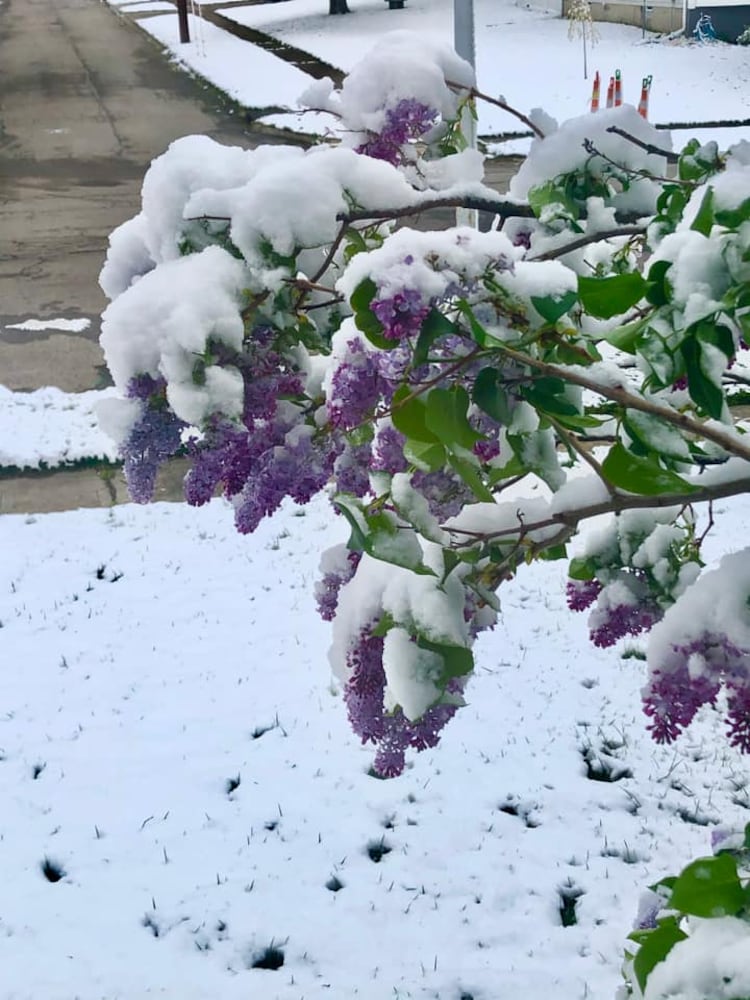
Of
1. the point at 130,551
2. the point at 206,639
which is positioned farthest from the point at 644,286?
the point at 130,551

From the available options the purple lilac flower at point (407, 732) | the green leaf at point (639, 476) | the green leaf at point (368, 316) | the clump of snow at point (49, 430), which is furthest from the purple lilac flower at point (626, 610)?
the clump of snow at point (49, 430)

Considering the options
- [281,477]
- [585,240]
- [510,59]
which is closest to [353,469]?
[281,477]

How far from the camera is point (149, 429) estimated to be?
1.72 meters

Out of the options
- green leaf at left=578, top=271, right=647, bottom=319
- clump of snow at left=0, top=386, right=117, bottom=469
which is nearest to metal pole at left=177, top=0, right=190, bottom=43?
clump of snow at left=0, top=386, right=117, bottom=469

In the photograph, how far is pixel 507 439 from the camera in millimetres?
1690

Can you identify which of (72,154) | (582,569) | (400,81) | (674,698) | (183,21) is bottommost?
(183,21)

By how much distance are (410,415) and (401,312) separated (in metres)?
0.14

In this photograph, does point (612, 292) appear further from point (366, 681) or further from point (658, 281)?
point (366, 681)

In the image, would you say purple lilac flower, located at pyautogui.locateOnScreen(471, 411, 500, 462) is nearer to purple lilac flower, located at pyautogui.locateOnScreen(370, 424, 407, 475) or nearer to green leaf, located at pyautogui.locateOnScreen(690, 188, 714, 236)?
purple lilac flower, located at pyautogui.locateOnScreen(370, 424, 407, 475)

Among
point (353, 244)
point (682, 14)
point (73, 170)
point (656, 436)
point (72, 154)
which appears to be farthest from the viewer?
point (682, 14)

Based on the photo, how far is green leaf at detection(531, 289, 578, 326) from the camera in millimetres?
1455

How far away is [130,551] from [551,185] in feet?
14.3

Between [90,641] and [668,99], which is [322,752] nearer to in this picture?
[90,641]

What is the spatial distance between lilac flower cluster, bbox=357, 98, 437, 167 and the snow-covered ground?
13385 millimetres
